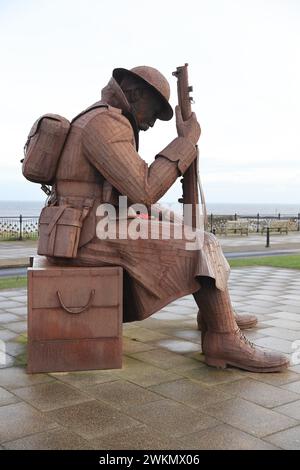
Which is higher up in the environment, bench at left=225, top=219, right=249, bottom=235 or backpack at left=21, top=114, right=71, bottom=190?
backpack at left=21, top=114, right=71, bottom=190

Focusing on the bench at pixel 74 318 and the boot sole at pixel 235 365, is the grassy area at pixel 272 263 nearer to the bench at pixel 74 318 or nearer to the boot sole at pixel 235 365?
the boot sole at pixel 235 365

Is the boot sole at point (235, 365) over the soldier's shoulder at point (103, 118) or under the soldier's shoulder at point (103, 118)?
under

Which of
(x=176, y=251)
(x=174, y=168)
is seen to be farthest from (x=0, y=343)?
(x=174, y=168)

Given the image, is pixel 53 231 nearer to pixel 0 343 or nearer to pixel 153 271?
pixel 153 271

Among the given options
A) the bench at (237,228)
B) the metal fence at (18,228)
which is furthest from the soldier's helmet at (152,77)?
the bench at (237,228)

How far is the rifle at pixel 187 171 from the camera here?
442 cm

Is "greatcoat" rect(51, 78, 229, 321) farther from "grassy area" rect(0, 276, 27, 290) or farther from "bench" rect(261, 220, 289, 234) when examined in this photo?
"bench" rect(261, 220, 289, 234)

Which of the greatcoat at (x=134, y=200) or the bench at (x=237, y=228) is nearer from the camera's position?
the greatcoat at (x=134, y=200)

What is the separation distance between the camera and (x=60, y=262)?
4355 mm

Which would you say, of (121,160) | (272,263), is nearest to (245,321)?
(121,160)

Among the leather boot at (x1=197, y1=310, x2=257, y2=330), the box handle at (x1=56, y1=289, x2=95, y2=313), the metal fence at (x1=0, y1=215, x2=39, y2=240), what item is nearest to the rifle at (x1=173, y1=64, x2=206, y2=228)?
the box handle at (x1=56, y1=289, x2=95, y2=313)

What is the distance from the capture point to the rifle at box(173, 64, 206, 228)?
442 cm

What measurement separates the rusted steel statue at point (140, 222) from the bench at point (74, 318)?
6.4 inches

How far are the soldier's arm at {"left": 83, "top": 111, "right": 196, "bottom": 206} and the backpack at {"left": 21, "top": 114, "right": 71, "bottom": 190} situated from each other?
23 centimetres
